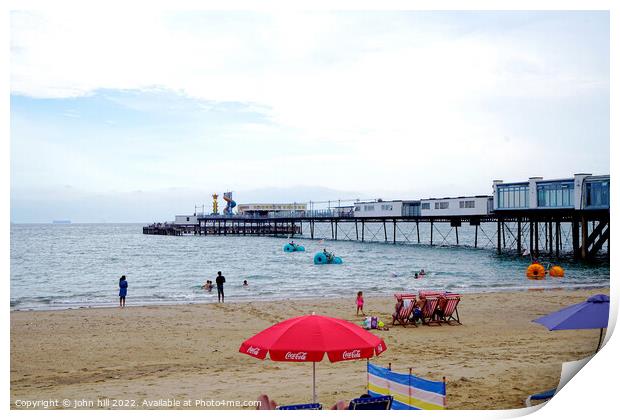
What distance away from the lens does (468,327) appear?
49.3ft

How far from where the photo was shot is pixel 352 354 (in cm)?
645

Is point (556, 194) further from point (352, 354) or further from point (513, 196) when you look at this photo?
point (352, 354)

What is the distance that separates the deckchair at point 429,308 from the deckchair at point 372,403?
27.5 ft

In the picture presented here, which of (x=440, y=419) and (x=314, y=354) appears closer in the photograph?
(x=314, y=354)

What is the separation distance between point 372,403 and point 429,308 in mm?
8685

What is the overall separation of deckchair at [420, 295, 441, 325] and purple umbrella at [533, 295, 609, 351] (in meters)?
6.65

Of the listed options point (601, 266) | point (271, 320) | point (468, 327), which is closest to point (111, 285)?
point (271, 320)

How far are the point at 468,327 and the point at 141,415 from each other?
9.29 metres

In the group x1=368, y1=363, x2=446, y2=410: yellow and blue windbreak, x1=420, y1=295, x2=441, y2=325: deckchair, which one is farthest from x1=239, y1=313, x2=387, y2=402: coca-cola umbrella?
x1=420, y1=295, x2=441, y2=325: deckchair

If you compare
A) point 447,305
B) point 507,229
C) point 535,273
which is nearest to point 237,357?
point 447,305

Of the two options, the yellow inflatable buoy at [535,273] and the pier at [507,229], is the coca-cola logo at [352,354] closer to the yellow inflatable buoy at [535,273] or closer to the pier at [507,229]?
the pier at [507,229]

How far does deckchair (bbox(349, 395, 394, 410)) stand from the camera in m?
6.78

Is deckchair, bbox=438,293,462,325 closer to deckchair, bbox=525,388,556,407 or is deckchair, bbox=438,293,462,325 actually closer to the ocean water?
deckchair, bbox=525,388,556,407

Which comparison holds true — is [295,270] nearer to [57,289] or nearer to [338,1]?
[57,289]
